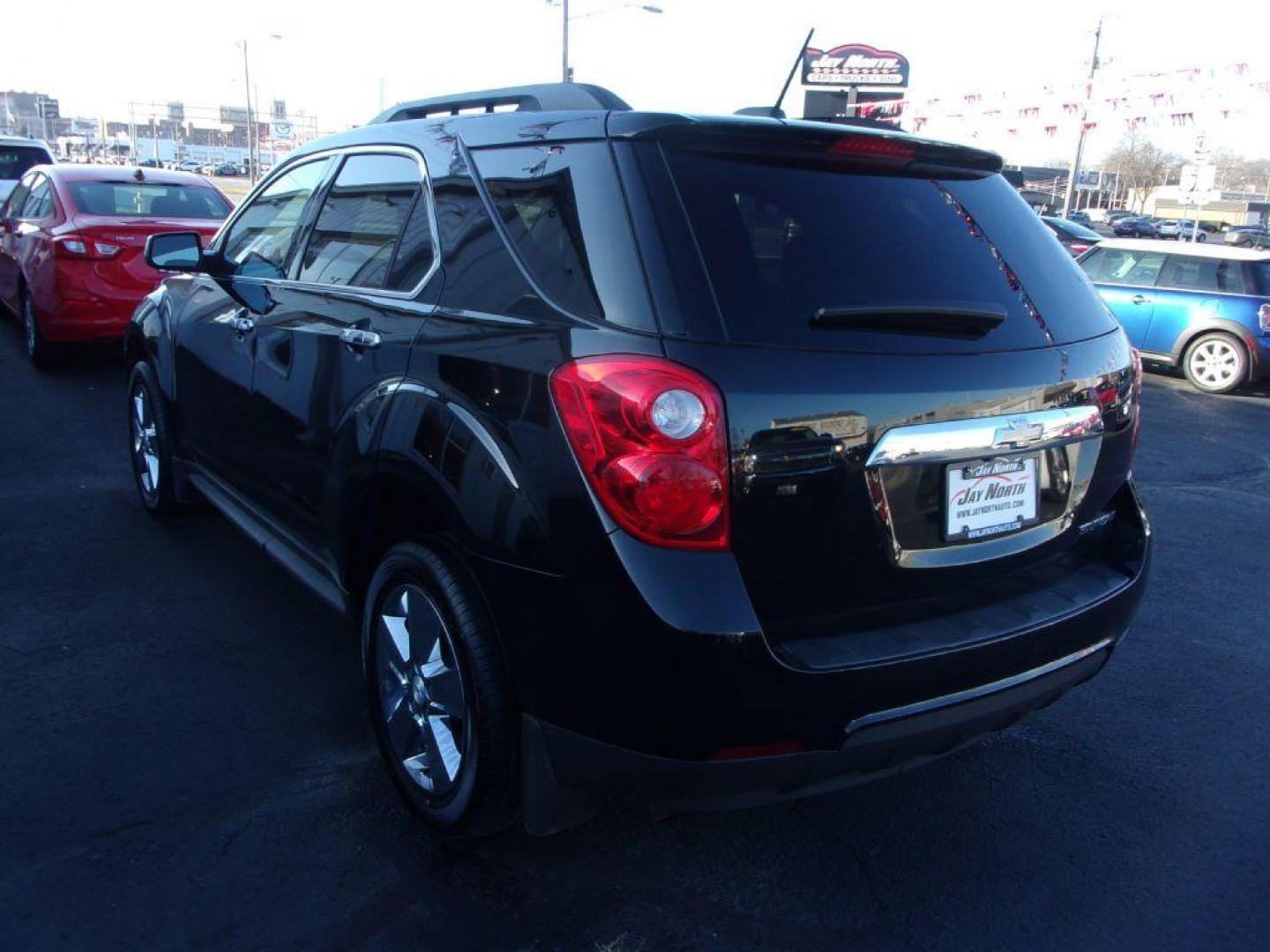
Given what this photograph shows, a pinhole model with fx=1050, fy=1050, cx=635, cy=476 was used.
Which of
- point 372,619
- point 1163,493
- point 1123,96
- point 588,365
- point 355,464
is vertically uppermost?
point 1123,96

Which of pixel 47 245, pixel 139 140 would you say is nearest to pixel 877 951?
pixel 47 245

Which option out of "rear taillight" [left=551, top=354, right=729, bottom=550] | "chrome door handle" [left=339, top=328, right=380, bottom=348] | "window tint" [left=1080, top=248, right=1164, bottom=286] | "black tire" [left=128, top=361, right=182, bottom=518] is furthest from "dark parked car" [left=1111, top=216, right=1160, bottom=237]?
"rear taillight" [left=551, top=354, right=729, bottom=550]

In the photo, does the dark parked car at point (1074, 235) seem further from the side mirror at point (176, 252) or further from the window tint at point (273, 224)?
the side mirror at point (176, 252)

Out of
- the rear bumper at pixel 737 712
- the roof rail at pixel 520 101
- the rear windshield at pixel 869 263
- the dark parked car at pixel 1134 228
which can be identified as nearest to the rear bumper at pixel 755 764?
the rear bumper at pixel 737 712

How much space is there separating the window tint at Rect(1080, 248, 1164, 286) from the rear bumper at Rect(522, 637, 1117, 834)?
10.9m

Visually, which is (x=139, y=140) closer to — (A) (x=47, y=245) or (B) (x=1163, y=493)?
(A) (x=47, y=245)

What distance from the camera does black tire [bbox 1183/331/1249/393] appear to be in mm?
11031

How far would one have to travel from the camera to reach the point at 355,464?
9.56 feet

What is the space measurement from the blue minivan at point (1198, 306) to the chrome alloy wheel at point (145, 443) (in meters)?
9.63

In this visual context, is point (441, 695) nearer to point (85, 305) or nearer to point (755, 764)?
point (755, 764)

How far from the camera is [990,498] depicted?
2.43m

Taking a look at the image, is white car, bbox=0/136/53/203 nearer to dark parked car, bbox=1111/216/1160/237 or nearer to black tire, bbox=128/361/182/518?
black tire, bbox=128/361/182/518

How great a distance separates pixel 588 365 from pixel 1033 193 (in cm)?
6069


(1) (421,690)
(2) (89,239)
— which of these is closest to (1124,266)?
(2) (89,239)
